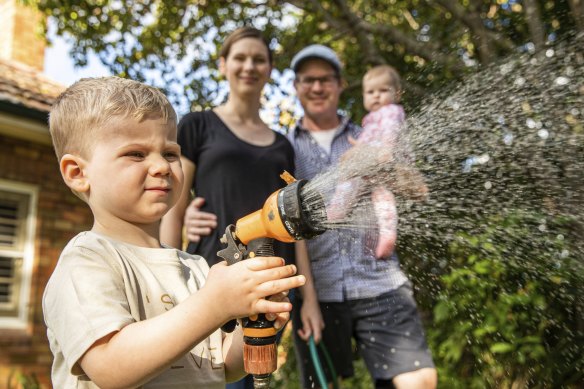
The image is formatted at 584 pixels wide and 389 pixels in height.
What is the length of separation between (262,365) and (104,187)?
0.63 m

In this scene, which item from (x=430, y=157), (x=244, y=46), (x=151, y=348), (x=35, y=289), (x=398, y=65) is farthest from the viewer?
(x=398, y=65)

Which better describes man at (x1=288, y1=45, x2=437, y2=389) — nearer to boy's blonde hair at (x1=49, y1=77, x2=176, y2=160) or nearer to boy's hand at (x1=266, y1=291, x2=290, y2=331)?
boy's hand at (x1=266, y1=291, x2=290, y2=331)

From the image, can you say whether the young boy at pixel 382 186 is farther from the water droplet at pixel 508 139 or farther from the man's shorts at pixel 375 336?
the water droplet at pixel 508 139

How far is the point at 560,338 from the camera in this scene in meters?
4.73

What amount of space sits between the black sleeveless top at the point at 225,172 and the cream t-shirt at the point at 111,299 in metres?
1.00

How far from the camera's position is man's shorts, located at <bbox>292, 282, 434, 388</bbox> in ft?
9.89

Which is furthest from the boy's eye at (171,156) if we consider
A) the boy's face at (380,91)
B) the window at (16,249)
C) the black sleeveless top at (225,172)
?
the window at (16,249)

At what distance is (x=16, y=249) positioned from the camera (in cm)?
708

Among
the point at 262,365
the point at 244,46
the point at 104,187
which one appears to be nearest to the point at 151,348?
the point at 262,365

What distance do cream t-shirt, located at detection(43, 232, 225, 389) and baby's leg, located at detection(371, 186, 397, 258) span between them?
125 cm

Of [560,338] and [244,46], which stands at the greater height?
[244,46]

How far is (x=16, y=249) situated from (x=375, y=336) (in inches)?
216

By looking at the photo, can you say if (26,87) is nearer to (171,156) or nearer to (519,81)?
(519,81)

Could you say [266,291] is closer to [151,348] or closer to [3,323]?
[151,348]
